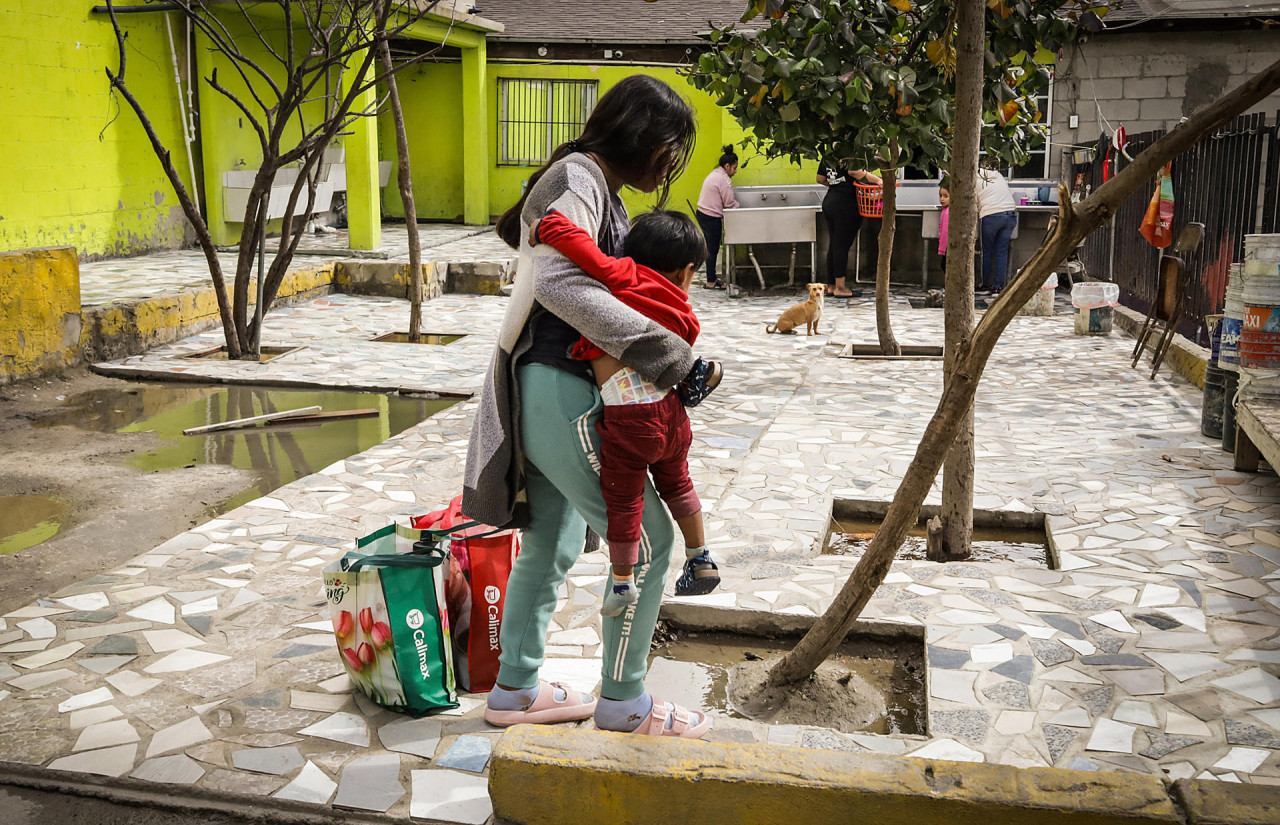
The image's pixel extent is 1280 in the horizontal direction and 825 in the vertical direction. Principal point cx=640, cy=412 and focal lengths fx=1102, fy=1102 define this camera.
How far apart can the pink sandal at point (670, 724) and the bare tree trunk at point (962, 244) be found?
4.46 ft

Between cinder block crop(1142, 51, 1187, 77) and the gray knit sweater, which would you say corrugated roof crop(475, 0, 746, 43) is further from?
the gray knit sweater

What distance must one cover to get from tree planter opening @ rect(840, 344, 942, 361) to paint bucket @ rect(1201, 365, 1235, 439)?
3157 mm

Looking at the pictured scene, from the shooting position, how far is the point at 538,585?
307cm

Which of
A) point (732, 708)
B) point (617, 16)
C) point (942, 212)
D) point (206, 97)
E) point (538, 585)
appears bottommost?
point (732, 708)

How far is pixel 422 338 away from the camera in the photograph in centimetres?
1044

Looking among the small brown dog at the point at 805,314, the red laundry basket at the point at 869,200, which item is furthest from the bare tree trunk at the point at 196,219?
the red laundry basket at the point at 869,200

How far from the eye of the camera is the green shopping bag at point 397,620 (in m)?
3.17

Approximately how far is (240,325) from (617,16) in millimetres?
12270

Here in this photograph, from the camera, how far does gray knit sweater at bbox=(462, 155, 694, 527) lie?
8.70ft

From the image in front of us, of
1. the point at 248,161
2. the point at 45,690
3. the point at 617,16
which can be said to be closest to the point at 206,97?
the point at 248,161

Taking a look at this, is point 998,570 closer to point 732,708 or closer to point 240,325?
point 732,708

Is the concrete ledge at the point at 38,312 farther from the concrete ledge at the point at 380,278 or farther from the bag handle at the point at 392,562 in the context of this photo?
the bag handle at the point at 392,562

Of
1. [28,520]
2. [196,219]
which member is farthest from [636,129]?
[196,219]

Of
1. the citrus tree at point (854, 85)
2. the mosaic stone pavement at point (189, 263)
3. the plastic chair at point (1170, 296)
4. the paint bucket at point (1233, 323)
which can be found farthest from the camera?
the mosaic stone pavement at point (189, 263)
